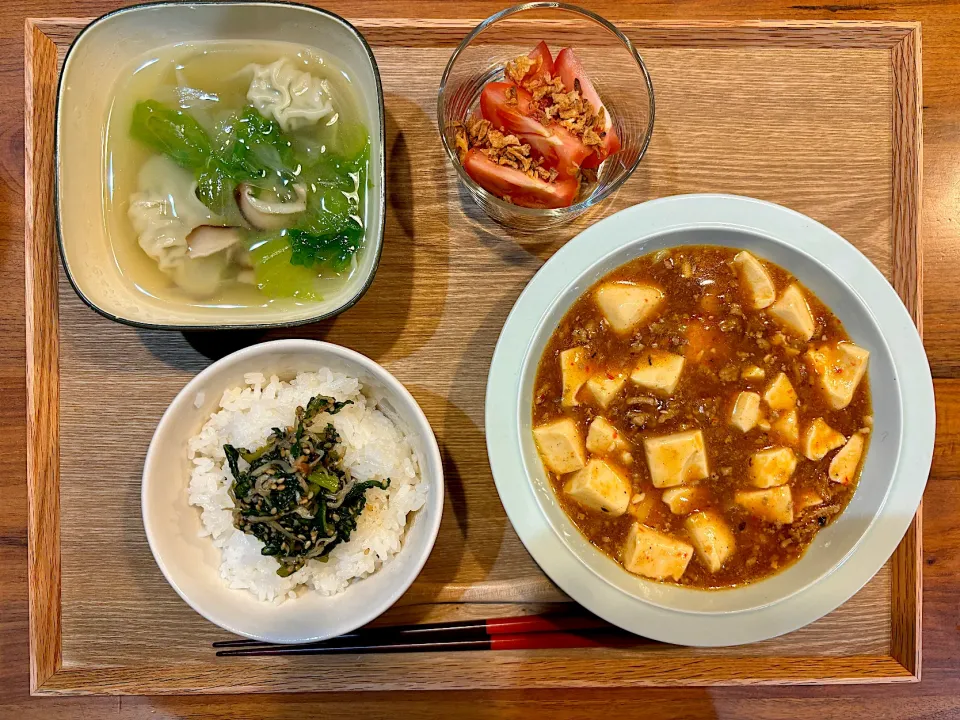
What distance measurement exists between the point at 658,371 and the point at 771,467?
446 millimetres

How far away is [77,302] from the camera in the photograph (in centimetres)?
217

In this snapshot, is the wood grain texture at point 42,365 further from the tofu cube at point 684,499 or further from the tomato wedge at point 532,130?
the tofu cube at point 684,499

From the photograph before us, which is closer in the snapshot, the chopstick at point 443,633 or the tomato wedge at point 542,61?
the tomato wedge at point 542,61

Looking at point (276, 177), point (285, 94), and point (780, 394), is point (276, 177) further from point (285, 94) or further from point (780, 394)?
point (780, 394)

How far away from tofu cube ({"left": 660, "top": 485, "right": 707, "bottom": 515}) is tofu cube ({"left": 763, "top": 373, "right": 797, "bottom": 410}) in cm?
33

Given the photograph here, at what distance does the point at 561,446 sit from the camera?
1979 mm

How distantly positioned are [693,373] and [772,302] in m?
0.32

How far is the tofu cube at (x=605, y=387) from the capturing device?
6.46ft

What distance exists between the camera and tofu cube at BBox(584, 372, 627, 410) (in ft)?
6.46

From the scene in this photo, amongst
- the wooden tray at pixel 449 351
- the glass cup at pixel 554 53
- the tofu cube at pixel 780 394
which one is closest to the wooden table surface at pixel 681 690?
the wooden tray at pixel 449 351

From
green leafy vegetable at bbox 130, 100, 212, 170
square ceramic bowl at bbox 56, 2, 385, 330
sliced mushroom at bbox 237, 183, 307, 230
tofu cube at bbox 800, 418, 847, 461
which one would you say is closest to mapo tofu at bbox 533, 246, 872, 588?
tofu cube at bbox 800, 418, 847, 461

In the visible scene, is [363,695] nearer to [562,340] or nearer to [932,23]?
[562,340]

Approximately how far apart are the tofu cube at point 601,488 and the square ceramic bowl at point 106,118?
2.76ft

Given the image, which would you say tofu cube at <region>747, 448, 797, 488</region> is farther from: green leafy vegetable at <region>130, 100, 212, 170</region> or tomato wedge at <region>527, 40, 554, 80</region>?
green leafy vegetable at <region>130, 100, 212, 170</region>
